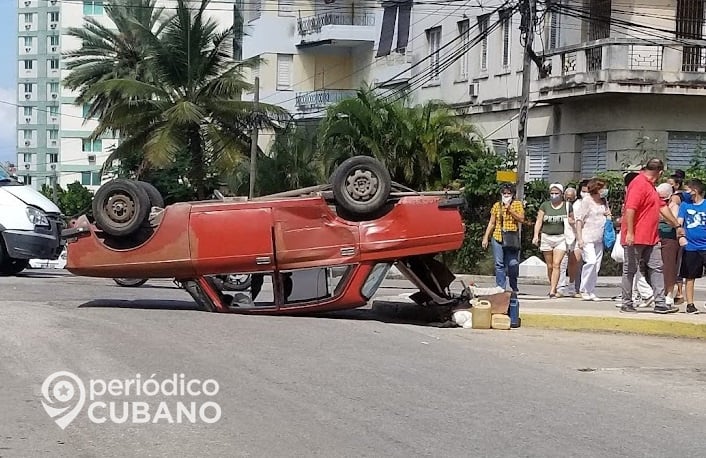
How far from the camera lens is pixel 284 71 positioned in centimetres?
4831

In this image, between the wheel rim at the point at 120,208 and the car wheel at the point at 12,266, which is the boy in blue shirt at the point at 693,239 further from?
the car wheel at the point at 12,266

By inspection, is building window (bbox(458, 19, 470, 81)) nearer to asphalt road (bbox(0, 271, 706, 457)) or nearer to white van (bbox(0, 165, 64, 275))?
white van (bbox(0, 165, 64, 275))

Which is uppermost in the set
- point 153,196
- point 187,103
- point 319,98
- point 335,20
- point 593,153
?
point 335,20

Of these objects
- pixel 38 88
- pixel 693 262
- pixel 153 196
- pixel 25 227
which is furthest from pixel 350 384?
pixel 38 88

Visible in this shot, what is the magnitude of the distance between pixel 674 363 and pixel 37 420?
21.2 ft

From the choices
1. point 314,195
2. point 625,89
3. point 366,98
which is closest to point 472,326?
point 314,195

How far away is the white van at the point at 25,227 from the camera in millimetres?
17219

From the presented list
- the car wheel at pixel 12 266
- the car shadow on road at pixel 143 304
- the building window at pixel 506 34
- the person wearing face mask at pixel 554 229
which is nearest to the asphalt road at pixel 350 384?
the car shadow on road at pixel 143 304

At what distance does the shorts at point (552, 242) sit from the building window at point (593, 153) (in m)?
12.3

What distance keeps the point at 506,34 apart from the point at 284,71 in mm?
17650

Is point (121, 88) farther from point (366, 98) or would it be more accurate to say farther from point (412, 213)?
point (412, 213)

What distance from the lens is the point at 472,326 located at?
12.9m

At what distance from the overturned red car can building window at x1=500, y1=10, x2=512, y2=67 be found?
2037 centimetres

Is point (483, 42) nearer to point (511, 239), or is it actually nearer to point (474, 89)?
point (474, 89)
